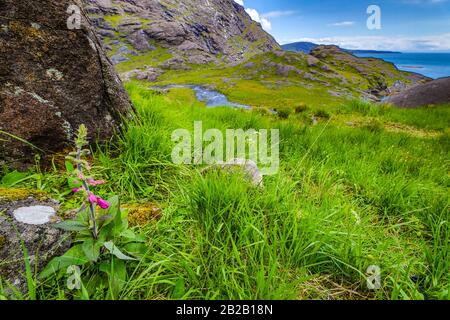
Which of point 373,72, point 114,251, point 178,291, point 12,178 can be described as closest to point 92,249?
point 114,251

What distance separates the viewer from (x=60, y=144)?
4109mm

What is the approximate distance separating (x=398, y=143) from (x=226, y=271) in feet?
27.3

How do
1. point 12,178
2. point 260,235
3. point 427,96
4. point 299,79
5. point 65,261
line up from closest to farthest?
point 65,261 → point 260,235 → point 12,178 → point 427,96 → point 299,79

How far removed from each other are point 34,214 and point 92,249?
825 mm

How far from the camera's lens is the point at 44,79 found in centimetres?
396

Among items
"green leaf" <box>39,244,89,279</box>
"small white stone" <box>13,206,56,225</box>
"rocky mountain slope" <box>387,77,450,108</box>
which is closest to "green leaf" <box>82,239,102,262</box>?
"green leaf" <box>39,244,89,279</box>

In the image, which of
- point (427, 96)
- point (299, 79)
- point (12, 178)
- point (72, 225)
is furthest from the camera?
point (299, 79)

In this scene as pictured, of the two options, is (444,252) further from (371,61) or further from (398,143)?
(371,61)

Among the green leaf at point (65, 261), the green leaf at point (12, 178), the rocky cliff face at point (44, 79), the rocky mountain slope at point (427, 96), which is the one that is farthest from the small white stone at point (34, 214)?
the rocky mountain slope at point (427, 96)

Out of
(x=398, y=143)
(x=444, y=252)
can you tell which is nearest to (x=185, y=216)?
(x=444, y=252)

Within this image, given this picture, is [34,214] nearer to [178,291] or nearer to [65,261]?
[65,261]

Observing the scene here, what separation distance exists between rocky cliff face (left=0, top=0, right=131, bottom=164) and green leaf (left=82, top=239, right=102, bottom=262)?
2.34 meters

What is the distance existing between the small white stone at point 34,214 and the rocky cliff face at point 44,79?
155cm

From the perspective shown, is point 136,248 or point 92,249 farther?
point 136,248
